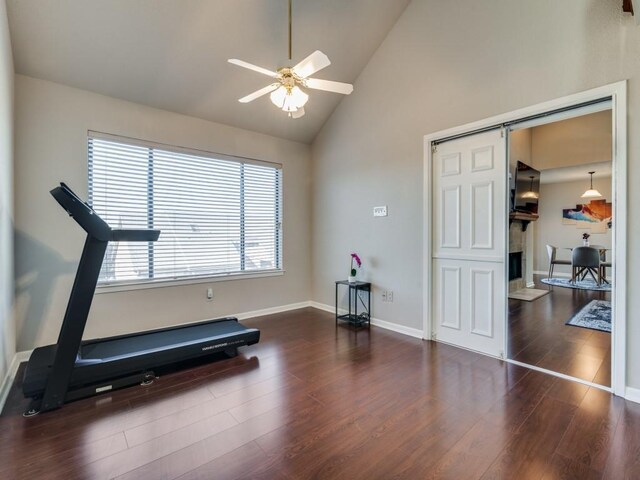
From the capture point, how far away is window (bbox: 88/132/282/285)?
336 cm

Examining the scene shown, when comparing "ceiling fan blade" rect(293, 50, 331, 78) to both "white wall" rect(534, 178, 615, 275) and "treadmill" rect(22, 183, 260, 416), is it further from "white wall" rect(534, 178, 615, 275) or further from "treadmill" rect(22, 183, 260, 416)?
"white wall" rect(534, 178, 615, 275)

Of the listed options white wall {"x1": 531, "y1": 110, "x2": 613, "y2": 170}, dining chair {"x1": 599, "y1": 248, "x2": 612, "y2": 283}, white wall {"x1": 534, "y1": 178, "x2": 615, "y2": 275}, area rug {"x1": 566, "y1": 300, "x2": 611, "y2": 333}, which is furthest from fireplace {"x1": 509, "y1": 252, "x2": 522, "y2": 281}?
white wall {"x1": 534, "y1": 178, "x2": 615, "y2": 275}

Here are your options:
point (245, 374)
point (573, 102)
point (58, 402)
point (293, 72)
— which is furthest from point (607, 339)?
point (58, 402)

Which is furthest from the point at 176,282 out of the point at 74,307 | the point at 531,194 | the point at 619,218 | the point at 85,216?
the point at 531,194

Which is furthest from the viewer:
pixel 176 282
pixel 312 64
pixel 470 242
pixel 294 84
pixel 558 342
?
pixel 176 282

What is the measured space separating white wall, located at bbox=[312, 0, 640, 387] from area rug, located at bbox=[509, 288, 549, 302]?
3299mm

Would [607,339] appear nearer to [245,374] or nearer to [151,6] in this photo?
[245,374]

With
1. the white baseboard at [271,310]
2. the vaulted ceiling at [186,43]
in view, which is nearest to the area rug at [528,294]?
the white baseboard at [271,310]

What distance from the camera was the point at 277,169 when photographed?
15.4ft

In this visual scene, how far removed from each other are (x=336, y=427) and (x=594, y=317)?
14.4ft

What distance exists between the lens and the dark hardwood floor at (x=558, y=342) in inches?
106

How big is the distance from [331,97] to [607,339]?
4.48 meters

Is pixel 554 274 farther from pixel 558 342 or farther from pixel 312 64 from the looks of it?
pixel 312 64

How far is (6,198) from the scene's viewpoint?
2.46 meters
